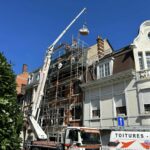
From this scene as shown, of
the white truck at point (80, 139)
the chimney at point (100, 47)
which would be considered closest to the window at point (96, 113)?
the white truck at point (80, 139)

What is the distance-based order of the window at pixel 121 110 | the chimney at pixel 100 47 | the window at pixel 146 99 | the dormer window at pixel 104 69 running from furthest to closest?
the chimney at pixel 100 47 < the dormer window at pixel 104 69 < the window at pixel 121 110 < the window at pixel 146 99

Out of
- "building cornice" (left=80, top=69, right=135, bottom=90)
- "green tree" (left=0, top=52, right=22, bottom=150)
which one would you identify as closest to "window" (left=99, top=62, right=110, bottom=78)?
"building cornice" (left=80, top=69, right=135, bottom=90)

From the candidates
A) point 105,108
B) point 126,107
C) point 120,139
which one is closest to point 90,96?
point 105,108

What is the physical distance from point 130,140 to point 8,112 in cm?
762

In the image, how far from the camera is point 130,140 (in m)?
13.3

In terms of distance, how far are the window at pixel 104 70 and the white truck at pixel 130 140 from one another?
978cm

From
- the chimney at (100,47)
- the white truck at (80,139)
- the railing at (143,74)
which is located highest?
the chimney at (100,47)

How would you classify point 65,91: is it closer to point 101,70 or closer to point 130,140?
point 101,70

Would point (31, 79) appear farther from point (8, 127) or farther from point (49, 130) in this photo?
point (8, 127)

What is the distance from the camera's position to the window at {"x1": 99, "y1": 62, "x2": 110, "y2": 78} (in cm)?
2327

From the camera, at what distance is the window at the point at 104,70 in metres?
23.3

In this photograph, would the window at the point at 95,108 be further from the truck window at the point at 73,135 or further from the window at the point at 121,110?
the truck window at the point at 73,135

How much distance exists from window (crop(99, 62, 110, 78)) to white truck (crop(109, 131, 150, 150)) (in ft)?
32.1

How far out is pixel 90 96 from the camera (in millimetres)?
23922
